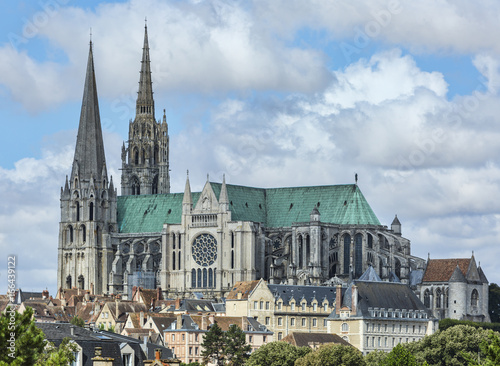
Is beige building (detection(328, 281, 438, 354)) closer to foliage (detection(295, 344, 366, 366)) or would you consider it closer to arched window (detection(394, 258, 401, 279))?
foliage (detection(295, 344, 366, 366))

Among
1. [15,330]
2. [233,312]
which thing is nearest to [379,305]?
[233,312]

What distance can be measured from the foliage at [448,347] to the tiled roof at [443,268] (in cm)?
4178

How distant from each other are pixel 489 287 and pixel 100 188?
169 ft

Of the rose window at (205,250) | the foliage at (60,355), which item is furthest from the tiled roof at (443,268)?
the foliage at (60,355)

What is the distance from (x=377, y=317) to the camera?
141 meters

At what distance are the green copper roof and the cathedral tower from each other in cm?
489

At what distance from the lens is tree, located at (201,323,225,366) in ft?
405

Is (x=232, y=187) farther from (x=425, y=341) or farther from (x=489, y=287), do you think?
(x=425, y=341)

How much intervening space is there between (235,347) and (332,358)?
40.0ft

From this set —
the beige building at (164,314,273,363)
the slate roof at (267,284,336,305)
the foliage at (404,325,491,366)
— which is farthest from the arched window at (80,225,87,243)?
the foliage at (404,325,491,366)

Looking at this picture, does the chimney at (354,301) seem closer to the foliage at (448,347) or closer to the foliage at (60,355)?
the foliage at (448,347)

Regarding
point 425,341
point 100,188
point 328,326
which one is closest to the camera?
point 425,341

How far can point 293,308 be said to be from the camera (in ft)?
487

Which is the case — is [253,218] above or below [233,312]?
above
